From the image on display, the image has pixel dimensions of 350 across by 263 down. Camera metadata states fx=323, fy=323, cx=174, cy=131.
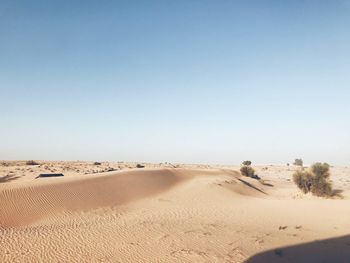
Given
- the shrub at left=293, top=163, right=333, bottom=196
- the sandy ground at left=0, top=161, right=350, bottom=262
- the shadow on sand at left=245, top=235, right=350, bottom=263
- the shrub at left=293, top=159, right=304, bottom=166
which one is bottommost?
the shadow on sand at left=245, top=235, right=350, bottom=263

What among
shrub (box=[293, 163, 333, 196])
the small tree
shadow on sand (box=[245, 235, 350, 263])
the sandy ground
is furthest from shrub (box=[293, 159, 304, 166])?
shadow on sand (box=[245, 235, 350, 263])

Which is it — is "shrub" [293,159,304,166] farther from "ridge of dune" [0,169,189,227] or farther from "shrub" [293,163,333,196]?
"ridge of dune" [0,169,189,227]

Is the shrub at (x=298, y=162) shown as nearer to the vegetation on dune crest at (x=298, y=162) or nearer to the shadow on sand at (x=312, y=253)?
the vegetation on dune crest at (x=298, y=162)

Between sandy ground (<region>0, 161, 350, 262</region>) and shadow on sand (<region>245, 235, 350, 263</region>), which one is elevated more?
sandy ground (<region>0, 161, 350, 262</region>)

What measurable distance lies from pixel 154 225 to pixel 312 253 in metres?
6.63

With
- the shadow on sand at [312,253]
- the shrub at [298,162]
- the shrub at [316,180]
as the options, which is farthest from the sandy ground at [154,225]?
the shrub at [298,162]

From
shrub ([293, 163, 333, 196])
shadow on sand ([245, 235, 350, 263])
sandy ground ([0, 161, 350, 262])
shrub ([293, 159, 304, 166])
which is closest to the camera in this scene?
sandy ground ([0, 161, 350, 262])

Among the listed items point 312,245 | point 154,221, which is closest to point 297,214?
point 312,245

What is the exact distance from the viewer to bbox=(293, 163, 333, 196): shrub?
96.7 ft

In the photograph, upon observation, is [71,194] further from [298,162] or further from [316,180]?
[298,162]

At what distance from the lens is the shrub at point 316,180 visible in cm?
2947

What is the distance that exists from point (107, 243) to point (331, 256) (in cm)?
838

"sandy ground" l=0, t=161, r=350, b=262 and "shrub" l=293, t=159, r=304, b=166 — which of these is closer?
"sandy ground" l=0, t=161, r=350, b=262

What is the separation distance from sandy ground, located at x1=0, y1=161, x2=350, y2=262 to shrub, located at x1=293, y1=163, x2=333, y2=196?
722cm
